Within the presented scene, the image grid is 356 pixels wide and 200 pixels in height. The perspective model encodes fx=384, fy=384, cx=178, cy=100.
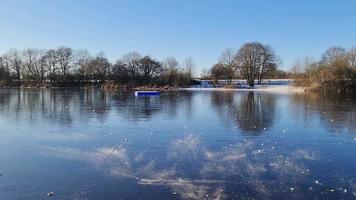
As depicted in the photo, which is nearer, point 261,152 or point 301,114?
point 261,152

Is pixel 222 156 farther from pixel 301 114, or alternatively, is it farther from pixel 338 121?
pixel 301 114

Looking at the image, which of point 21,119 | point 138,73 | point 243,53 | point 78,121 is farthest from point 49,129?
point 138,73

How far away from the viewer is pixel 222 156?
1190cm

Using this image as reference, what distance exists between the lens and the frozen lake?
8523 millimetres

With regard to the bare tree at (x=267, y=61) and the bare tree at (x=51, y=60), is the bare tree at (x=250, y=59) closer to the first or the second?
the bare tree at (x=267, y=61)

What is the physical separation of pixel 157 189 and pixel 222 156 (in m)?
3.85

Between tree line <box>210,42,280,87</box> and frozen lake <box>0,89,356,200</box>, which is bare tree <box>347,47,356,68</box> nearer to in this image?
tree line <box>210,42,280,87</box>

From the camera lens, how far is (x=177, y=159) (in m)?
11.5

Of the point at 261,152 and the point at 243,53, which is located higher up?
the point at 243,53

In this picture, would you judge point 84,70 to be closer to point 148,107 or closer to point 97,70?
point 97,70

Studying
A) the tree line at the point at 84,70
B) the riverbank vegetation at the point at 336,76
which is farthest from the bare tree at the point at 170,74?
the riverbank vegetation at the point at 336,76

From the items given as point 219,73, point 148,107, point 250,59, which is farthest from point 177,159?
point 219,73

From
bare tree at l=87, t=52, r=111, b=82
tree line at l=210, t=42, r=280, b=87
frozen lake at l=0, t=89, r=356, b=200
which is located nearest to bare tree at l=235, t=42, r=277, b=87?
tree line at l=210, t=42, r=280, b=87

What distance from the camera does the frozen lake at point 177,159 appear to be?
8.52 m
